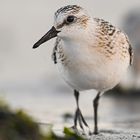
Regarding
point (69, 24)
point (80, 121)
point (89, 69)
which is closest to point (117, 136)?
point (89, 69)

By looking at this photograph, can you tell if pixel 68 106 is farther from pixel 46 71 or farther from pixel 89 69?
pixel 89 69

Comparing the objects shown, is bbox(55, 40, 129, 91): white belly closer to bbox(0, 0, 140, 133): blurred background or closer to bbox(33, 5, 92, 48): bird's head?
bbox(33, 5, 92, 48): bird's head

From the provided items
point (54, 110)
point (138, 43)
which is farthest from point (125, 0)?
point (54, 110)

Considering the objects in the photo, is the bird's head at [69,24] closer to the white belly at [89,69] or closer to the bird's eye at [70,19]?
the bird's eye at [70,19]

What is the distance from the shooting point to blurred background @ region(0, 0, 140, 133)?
10.8 m

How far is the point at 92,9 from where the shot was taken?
17156 millimetres

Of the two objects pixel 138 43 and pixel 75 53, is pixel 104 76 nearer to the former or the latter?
pixel 75 53

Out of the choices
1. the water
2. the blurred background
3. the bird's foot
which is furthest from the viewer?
the blurred background

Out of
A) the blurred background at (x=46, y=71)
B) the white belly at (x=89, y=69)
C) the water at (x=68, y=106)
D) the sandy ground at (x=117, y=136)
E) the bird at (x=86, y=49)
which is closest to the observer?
the sandy ground at (x=117, y=136)

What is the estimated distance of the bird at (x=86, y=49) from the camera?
7.14 metres

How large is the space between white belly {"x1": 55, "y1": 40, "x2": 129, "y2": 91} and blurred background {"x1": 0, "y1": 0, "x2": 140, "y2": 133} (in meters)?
1.43

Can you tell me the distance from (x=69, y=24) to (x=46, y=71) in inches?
296

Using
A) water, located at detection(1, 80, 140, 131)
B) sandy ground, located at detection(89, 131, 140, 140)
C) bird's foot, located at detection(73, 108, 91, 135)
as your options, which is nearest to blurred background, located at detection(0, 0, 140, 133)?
water, located at detection(1, 80, 140, 131)

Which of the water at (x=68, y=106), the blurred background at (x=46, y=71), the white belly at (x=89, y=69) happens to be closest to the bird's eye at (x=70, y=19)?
the white belly at (x=89, y=69)
